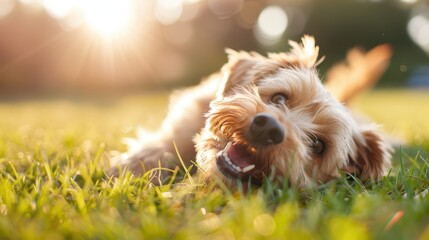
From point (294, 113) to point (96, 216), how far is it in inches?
69.8

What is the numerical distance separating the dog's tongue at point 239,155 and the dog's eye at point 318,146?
620 millimetres

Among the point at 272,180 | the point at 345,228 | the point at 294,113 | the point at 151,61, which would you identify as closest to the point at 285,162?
the point at 272,180

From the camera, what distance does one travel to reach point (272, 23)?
111 feet

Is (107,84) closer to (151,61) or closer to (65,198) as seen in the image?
(151,61)

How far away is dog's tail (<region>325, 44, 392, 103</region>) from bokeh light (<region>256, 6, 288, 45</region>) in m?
24.4

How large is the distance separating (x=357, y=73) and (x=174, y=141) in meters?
2.91

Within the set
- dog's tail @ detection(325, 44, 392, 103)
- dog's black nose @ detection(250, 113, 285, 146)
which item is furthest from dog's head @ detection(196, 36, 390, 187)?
dog's tail @ detection(325, 44, 392, 103)

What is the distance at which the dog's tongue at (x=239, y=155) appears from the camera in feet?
10.1

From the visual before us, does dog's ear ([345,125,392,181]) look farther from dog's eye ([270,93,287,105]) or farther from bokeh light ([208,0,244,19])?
bokeh light ([208,0,244,19])

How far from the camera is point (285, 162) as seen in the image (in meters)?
2.97

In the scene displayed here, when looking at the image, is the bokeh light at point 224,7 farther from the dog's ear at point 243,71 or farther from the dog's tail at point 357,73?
the dog's ear at point 243,71

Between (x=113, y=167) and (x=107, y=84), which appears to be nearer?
(x=113, y=167)

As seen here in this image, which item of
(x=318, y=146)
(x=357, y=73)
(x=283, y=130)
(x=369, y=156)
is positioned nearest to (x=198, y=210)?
(x=283, y=130)

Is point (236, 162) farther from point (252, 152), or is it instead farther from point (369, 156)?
point (369, 156)
